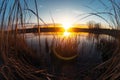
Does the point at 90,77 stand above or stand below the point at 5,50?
below

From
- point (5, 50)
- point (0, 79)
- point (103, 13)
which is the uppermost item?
point (103, 13)

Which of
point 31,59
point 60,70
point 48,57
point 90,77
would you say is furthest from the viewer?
point 48,57

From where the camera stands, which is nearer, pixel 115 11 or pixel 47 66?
pixel 115 11

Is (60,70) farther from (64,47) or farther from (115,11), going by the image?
(64,47)

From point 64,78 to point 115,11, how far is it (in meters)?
0.63

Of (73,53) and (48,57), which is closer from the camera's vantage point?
(48,57)

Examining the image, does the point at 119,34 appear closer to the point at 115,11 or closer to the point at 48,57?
the point at 115,11

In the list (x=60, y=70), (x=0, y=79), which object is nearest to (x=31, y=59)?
(x=60, y=70)

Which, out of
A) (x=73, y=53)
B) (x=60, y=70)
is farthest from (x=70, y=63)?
(x=73, y=53)

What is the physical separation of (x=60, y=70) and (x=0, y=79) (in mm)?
589

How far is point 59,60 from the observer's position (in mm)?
3092

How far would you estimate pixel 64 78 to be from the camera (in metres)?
2.09

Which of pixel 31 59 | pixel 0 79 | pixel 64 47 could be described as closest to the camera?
pixel 0 79

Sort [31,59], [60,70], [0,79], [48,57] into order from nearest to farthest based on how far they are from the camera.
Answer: [0,79], [60,70], [31,59], [48,57]
